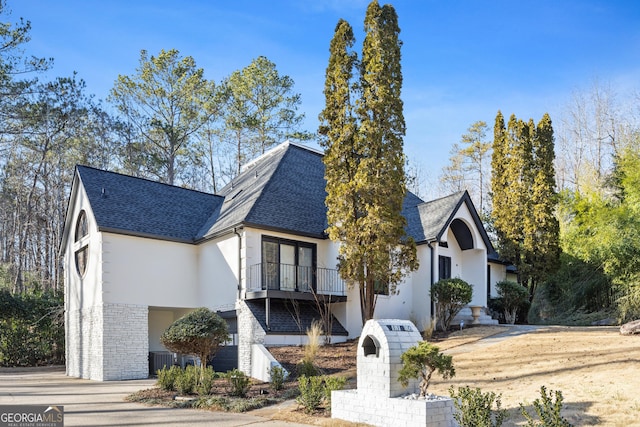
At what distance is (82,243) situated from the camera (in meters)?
18.8

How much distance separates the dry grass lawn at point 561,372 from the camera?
8156 millimetres

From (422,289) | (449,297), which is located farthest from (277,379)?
(422,289)

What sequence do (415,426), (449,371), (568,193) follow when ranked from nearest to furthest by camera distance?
(415,426)
(449,371)
(568,193)

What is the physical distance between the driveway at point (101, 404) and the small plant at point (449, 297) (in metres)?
9.30

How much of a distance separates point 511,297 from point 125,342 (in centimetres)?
1443

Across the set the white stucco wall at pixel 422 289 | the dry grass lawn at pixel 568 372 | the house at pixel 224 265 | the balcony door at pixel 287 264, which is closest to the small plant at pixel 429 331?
the dry grass lawn at pixel 568 372

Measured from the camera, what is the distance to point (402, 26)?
55.6 ft

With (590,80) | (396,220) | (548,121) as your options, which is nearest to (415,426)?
(396,220)

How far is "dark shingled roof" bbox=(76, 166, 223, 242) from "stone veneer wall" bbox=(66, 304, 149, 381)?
254cm

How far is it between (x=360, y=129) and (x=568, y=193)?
40.9 feet

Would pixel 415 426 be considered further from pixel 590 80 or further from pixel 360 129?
pixel 590 80

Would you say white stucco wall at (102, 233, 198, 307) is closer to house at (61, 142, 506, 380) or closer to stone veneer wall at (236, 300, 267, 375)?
house at (61, 142, 506, 380)

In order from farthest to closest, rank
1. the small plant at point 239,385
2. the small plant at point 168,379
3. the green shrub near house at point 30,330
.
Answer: the green shrub near house at point 30,330
the small plant at point 168,379
the small plant at point 239,385

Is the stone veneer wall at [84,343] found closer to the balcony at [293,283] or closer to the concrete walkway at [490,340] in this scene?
the balcony at [293,283]
